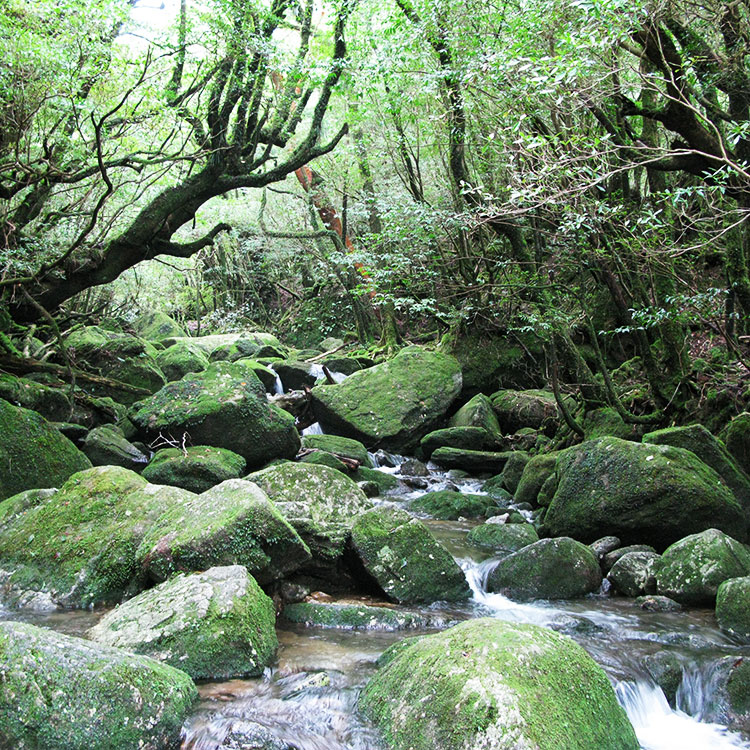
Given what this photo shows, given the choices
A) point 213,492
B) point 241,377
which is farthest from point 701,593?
point 241,377

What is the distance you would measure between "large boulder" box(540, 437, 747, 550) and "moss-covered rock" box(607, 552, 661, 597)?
52 centimetres

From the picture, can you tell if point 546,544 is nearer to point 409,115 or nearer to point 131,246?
point 131,246

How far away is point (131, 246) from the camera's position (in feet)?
32.0

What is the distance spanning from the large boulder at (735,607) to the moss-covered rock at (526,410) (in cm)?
639

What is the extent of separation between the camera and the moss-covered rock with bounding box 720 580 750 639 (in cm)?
518

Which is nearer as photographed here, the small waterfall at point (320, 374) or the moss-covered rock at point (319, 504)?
the moss-covered rock at point (319, 504)

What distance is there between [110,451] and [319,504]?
392cm

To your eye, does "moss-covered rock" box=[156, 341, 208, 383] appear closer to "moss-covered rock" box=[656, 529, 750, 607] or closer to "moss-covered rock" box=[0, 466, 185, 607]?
"moss-covered rock" box=[0, 466, 185, 607]

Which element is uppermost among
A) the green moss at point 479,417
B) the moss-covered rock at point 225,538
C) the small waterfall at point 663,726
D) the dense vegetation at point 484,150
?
the dense vegetation at point 484,150

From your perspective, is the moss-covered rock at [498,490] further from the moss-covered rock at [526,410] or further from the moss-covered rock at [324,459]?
the moss-covered rock at [324,459]

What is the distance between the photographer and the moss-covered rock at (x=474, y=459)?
11.3 m

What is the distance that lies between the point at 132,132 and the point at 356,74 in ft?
12.8

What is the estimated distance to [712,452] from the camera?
24.2 ft

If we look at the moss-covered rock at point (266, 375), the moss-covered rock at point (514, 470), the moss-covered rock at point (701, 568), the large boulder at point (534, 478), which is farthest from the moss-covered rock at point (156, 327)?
the moss-covered rock at point (701, 568)
